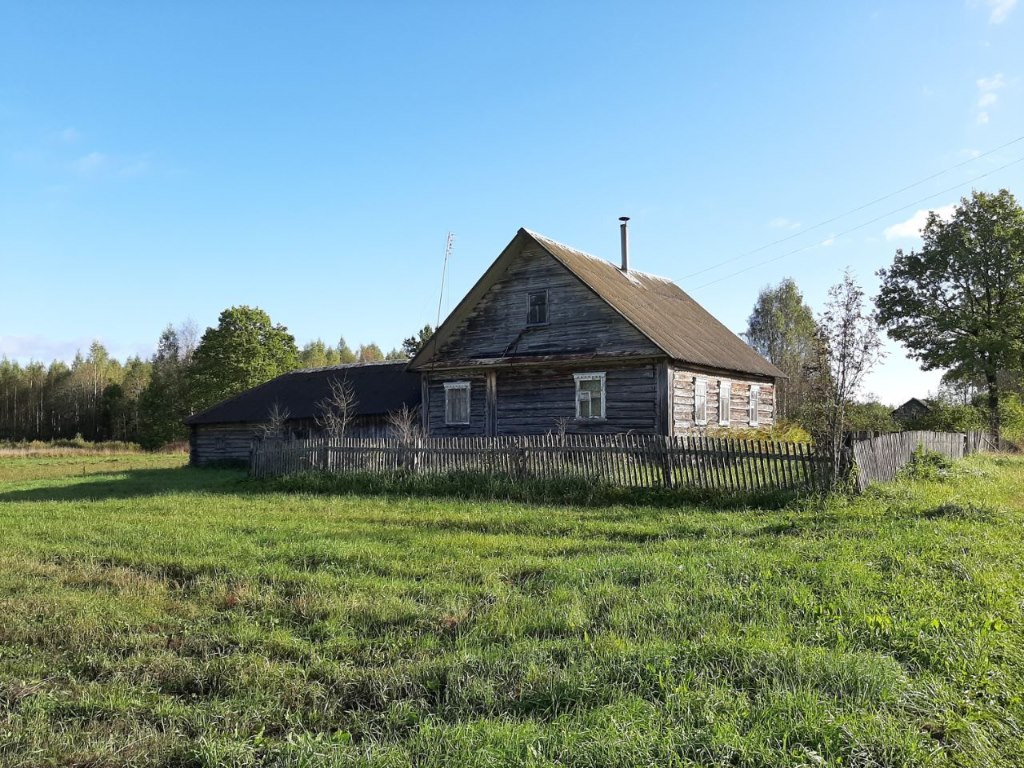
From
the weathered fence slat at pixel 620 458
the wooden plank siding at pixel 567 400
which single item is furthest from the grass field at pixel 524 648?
the wooden plank siding at pixel 567 400

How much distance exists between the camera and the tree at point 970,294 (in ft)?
114

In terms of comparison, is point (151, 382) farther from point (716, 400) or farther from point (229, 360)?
point (716, 400)

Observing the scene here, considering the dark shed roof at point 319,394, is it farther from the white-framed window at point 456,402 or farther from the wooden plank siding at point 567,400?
the wooden plank siding at point 567,400

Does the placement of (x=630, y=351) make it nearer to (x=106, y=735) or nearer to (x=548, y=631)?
(x=548, y=631)

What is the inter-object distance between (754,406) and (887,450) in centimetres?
1299

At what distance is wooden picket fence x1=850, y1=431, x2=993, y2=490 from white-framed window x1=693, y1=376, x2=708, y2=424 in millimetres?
6461

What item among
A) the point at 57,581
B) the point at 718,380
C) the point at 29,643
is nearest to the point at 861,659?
the point at 29,643

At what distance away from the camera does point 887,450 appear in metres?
14.5

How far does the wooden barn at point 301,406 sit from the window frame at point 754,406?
12992 millimetres

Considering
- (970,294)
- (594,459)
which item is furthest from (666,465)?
(970,294)

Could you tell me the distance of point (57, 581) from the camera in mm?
7727

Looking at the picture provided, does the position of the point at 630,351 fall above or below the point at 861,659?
above

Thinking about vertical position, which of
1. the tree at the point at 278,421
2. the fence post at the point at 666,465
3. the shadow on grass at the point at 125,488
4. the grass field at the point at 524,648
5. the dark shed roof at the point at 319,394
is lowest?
the shadow on grass at the point at 125,488

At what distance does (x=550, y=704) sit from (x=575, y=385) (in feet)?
59.7
